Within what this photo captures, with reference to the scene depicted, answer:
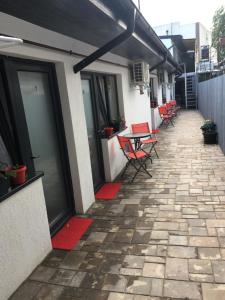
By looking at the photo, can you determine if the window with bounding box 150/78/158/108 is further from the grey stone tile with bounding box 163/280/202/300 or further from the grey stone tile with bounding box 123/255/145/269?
the grey stone tile with bounding box 163/280/202/300

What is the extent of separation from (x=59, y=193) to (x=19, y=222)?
3.81ft

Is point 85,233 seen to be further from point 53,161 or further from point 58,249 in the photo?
point 53,161

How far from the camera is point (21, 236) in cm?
249

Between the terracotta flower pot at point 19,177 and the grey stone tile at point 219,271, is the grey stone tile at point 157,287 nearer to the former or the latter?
the grey stone tile at point 219,271

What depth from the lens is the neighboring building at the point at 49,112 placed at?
7.97 ft

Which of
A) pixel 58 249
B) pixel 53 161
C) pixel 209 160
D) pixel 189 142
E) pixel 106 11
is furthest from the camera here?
pixel 189 142

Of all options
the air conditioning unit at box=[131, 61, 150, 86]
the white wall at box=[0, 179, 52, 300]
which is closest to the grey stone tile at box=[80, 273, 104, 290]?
the white wall at box=[0, 179, 52, 300]

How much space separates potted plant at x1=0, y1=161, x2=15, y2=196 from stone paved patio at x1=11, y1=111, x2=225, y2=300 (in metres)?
0.91

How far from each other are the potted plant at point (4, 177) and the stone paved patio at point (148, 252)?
3.00 ft

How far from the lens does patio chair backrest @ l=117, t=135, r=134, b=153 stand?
16.3ft

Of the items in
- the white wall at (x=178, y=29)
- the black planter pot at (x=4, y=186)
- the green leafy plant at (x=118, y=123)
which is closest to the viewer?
the black planter pot at (x=4, y=186)

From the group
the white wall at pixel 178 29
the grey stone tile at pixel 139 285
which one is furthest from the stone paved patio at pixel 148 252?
the white wall at pixel 178 29

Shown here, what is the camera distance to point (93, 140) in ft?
15.4

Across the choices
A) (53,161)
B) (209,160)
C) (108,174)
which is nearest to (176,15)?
(209,160)
